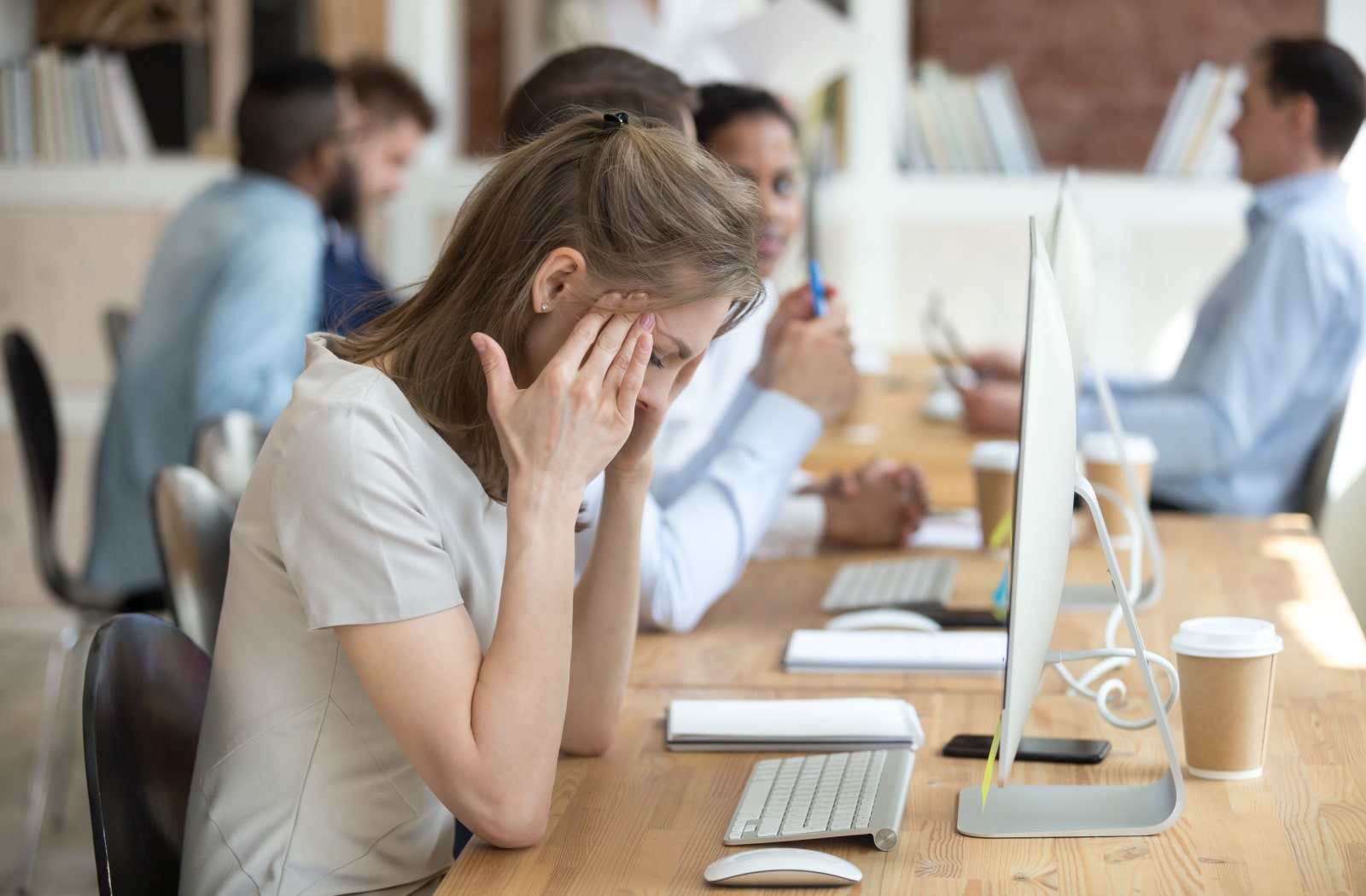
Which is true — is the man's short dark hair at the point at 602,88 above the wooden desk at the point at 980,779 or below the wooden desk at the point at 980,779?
above

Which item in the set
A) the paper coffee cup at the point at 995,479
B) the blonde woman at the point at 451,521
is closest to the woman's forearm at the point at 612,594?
the blonde woman at the point at 451,521

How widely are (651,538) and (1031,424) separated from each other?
0.72 meters

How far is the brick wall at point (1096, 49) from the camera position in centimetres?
439

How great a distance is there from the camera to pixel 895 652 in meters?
1.44

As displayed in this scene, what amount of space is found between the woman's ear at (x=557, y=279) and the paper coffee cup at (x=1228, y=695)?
550 millimetres

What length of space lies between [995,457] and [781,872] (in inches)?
41.2

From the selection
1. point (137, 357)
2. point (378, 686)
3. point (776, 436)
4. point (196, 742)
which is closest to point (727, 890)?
point (378, 686)

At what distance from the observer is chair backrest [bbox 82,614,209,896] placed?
988 mm

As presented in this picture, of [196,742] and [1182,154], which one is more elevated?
[1182,154]

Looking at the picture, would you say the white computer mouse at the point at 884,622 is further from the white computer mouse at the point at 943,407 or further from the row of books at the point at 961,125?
the row of books at the point at 961,125

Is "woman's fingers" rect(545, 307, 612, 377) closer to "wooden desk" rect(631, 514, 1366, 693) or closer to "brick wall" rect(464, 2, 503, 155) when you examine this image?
"wooden desk" rect(631, 514, 1366, 693)

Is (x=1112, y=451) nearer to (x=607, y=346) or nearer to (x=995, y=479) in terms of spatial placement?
(x=995, y=479)

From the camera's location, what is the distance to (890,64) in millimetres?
3971

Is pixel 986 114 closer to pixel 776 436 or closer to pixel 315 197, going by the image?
pixel 315 197
